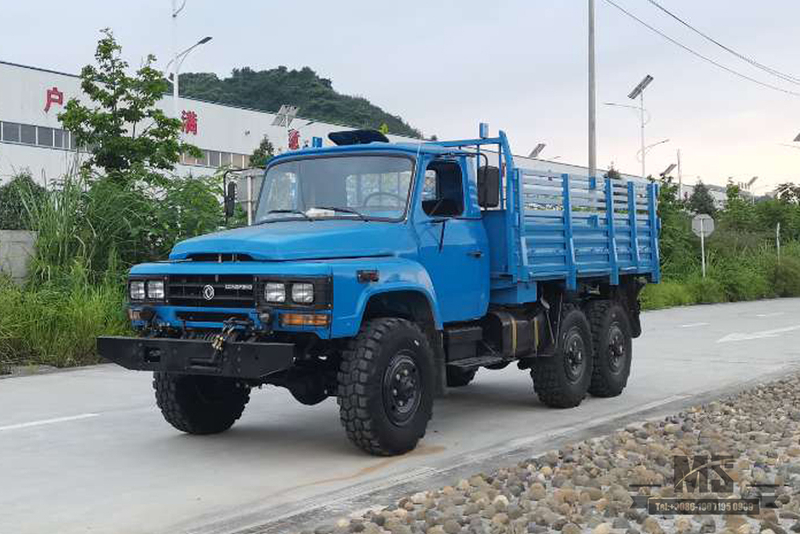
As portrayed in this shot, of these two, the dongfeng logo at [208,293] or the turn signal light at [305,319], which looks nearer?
the turn signal light at [305,319]

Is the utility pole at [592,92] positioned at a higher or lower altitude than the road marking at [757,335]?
higher

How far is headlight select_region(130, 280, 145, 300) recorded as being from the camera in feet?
24.2

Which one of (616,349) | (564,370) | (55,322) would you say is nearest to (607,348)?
(616,349)

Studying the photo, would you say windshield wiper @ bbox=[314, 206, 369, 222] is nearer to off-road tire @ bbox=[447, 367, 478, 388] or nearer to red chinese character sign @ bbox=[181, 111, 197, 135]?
off-road tire @ bbox=[447, 367, 478, 388]

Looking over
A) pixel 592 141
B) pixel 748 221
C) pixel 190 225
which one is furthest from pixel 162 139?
pixel 748 221

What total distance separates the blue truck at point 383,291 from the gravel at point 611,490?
1.24 metres

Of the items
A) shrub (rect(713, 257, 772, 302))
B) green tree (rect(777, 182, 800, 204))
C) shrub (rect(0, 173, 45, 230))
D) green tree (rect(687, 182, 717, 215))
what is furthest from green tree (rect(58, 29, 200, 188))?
green tree (rect(687, 182, 717, 215))

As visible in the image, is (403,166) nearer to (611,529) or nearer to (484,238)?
(484,238)

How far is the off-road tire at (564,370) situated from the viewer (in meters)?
9.20

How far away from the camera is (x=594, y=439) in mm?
7629

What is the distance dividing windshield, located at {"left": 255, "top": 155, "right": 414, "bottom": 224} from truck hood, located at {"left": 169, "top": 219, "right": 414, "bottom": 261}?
191 millimetres

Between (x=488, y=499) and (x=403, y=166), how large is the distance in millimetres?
3176

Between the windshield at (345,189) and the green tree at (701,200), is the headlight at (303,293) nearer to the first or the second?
the windshield at (345,189)

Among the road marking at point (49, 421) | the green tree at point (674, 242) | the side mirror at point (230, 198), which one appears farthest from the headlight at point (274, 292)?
the green tree at point (674, 242)
